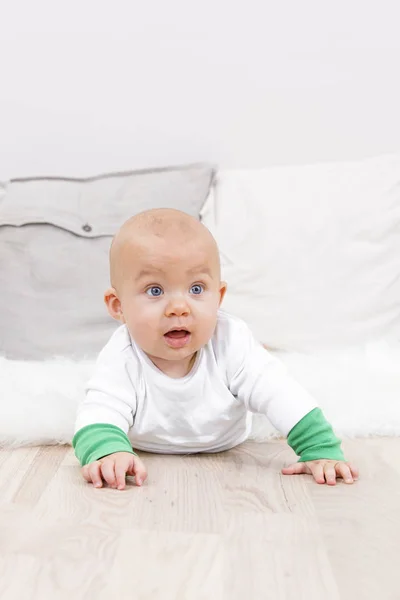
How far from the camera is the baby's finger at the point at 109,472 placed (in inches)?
40.1

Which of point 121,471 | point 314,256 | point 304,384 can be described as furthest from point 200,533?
point 314,256

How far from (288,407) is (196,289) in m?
0.23

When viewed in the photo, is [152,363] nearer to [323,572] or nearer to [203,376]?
[203,376]

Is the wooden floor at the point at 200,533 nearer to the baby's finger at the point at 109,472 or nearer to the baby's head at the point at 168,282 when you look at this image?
the baby's finger at the point at 109,472

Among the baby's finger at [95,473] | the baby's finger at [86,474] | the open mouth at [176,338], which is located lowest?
the baby's finger at [86,474]

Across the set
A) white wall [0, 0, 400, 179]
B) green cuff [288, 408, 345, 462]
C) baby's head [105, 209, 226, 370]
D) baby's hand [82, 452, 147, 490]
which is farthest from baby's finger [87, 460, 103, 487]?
white wall [0, 0, 400, 179]

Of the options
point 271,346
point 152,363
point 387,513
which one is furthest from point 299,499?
point 271,346

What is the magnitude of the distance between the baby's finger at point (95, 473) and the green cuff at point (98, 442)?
0.02 meters

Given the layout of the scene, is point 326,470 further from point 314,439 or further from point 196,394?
point 196,394

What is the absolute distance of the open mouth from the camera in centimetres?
110

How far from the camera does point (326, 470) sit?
105 centimetres

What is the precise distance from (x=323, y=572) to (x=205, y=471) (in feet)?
1.21

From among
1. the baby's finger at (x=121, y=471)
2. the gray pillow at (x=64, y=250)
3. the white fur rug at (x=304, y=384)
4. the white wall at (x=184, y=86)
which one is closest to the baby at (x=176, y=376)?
the baby's finger at (x=121, y=471)

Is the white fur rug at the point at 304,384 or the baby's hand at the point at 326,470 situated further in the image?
the white fur rug at the point at 304,384
